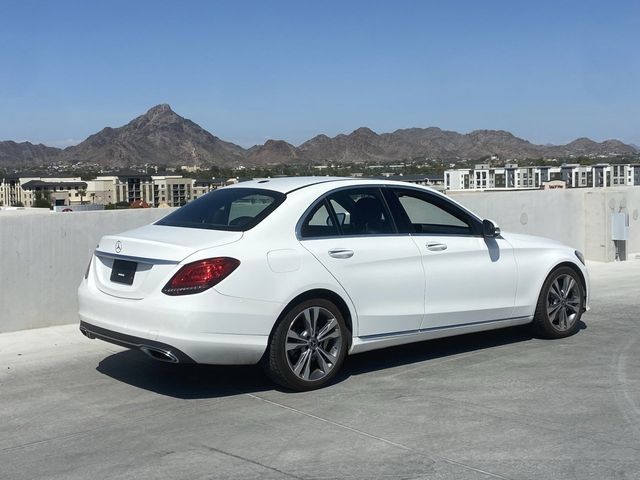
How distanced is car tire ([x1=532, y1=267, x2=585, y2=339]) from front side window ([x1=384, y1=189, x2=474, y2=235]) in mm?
1124

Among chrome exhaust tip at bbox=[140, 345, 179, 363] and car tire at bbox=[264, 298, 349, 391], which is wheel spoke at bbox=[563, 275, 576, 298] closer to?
car tire at bbox=[264, 298, 349, 391]

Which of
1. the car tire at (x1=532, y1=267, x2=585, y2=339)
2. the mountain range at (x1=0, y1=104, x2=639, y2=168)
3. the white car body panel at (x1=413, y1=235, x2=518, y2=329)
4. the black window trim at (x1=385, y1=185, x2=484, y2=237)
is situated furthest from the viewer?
the mountain range at (x1=0, y1=104, x2=639, y2=168)

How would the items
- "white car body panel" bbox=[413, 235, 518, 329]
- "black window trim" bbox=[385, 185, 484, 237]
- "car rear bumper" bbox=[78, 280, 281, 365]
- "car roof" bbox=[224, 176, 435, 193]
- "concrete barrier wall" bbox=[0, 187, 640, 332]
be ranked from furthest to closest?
"concrete barrier wall" bbox=[0, 187, 640, 332]
"black window trim" bbox=[385, 185, 484, 237]
"white car body panel" bbox=[413, 235, 518, 329]
"car roof" bbox=[224, 176, 435, 193]
"car rear bumper" bbox=[78, 280, 281, 365]

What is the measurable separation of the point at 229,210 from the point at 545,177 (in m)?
30.7

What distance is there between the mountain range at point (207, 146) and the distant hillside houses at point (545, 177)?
47.0m

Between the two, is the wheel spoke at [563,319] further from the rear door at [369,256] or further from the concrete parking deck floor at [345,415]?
the rear door at [369,256]

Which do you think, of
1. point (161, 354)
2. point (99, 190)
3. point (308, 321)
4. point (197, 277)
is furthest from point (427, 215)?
point (99, 190)

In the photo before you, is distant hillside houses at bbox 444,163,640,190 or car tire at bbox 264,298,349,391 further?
distant hillside houses at bbox 444,163,640,190

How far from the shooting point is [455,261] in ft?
25.0

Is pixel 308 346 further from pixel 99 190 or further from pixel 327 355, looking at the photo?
pixel 99 190

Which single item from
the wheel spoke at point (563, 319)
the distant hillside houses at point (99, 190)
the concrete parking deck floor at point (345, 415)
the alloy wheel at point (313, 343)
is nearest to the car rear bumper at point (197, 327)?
the alloy wheel at point (313, 343)

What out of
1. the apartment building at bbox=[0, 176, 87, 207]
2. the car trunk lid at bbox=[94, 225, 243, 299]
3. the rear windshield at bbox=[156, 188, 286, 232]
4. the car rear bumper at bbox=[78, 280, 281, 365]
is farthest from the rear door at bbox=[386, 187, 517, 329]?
the apartment building at bbox=[0, 176, 87, 207]

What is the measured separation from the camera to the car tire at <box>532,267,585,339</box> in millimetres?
8406

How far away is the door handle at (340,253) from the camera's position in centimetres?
677
